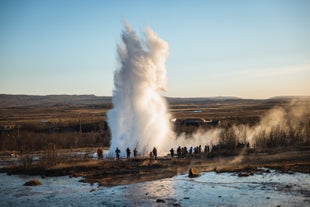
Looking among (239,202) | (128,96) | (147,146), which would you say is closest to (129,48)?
(128,96)

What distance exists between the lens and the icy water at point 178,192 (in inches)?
754

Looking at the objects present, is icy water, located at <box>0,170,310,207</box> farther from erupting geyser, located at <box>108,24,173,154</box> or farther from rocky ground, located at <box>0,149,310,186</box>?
erupting geyser, located at <box>108,24,173,154</box>

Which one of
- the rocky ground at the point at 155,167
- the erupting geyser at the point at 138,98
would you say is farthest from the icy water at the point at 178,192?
the erupting geyser at the point at 138,98

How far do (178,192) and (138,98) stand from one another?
19719mm

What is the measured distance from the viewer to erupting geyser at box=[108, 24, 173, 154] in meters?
39.4

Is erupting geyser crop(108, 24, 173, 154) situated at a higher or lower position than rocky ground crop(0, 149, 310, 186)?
higher

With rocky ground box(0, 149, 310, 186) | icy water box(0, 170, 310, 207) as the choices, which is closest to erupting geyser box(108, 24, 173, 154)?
rocky ground box(0, 149, 310, 186)

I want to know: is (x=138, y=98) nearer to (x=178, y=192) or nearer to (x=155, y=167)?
(x=155, y=167)

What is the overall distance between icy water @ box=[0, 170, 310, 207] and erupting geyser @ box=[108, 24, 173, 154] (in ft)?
42.4

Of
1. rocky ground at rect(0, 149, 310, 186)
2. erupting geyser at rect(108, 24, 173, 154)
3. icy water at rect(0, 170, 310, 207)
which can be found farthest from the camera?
erupting geyser at rect(108, 24, 173, 154)

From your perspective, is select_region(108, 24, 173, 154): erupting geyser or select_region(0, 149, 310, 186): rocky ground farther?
select_region(108, 24, 173, 154): erupting geyser

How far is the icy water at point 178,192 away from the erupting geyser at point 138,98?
509 inches

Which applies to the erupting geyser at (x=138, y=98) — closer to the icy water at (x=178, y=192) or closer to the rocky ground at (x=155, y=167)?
the rocky ground at (x=155, y=167)

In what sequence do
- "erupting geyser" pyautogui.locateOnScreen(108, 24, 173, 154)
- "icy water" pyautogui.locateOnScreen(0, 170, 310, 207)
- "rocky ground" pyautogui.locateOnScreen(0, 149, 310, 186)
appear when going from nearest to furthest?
"icy water" pyautogui.locateOnScreen(0, 170, 310, 207)
"rocky ground" pyautogui.locateOnScreen(0, 149, 310, 186)
"erupting geyser" pyautogui.locateOnScreen(108, 24, 173, 154)
